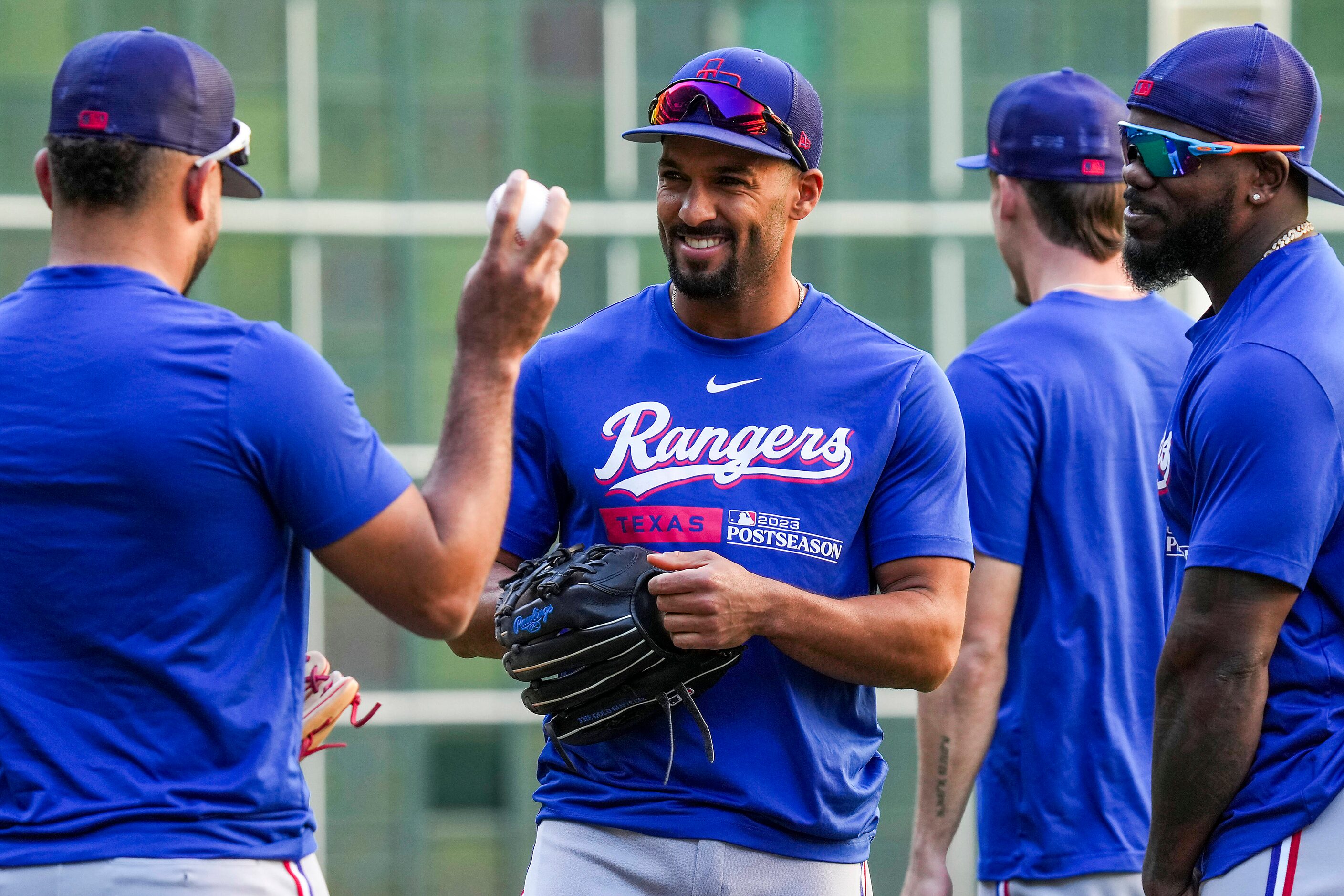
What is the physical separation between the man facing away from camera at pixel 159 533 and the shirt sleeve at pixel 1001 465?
1726 mm

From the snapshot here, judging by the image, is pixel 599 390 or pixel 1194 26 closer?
pixel 599 390

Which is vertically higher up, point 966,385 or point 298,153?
point 298,153

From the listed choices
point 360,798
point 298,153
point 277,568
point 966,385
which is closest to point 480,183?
point 298,153

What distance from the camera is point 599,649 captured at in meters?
3.12

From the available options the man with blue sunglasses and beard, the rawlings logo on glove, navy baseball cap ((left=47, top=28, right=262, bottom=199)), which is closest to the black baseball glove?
the rawlings logo on glove

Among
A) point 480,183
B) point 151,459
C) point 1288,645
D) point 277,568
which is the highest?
point 480,183

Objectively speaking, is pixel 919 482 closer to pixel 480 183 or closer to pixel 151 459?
pixel 151 459

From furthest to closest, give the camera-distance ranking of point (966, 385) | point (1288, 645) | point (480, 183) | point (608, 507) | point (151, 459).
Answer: point (480, 183) < point (966, 385) < point (608, 507) < point (1288, 645) < point (151, 459)

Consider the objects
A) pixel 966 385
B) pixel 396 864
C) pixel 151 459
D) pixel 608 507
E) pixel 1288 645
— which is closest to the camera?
pixel 151 459

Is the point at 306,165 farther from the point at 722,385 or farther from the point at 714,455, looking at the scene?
the point at 714,455

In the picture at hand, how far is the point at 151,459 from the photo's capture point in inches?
98.6

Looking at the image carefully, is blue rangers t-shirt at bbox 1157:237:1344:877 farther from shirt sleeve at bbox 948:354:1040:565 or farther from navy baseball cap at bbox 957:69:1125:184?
navy baseball cap at bbox 957:69:1125:184

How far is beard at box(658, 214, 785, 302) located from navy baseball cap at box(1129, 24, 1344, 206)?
844mm

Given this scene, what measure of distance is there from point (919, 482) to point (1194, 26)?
41.4 ft
